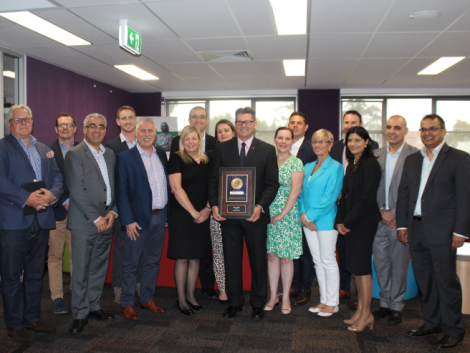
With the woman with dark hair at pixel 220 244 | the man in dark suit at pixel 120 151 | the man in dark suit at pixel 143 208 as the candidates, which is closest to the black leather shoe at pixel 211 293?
the woman with dark hair at pixel 220 244

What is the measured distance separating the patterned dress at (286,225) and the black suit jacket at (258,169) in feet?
0.40

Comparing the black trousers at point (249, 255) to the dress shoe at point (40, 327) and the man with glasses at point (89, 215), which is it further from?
the dress shoe at point (40, 327)

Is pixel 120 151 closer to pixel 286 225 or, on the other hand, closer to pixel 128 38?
pixel 128 38

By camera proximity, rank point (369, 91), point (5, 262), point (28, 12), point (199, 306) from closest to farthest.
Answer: point (5, 262), point (199, 306), point (28, 12), point (369, 91)

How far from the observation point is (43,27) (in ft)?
14.5

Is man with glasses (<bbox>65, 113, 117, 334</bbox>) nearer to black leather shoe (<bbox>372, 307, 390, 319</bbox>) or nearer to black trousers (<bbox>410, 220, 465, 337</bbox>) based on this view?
black leather shoe (<bbox>372, 307, 390, 319</bbox>)

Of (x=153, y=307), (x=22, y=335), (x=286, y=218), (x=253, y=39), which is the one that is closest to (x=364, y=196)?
(x=286, y=218)

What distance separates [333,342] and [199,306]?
124cm

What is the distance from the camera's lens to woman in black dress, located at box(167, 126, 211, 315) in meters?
2.99

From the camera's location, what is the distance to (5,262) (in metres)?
2.59

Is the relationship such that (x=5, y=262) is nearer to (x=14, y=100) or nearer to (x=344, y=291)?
(x=344, y=291)

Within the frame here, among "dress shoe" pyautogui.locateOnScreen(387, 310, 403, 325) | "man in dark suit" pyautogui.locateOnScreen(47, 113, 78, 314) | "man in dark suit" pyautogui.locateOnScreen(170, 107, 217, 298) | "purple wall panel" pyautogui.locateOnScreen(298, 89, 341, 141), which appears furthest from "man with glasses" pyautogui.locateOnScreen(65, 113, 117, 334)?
"purple wall panel" pyautogui.locateOnScreen(298, 89, 341, 141)

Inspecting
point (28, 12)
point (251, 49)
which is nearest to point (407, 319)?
point (251, 49)

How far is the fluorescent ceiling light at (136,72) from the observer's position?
6496 millimetres
